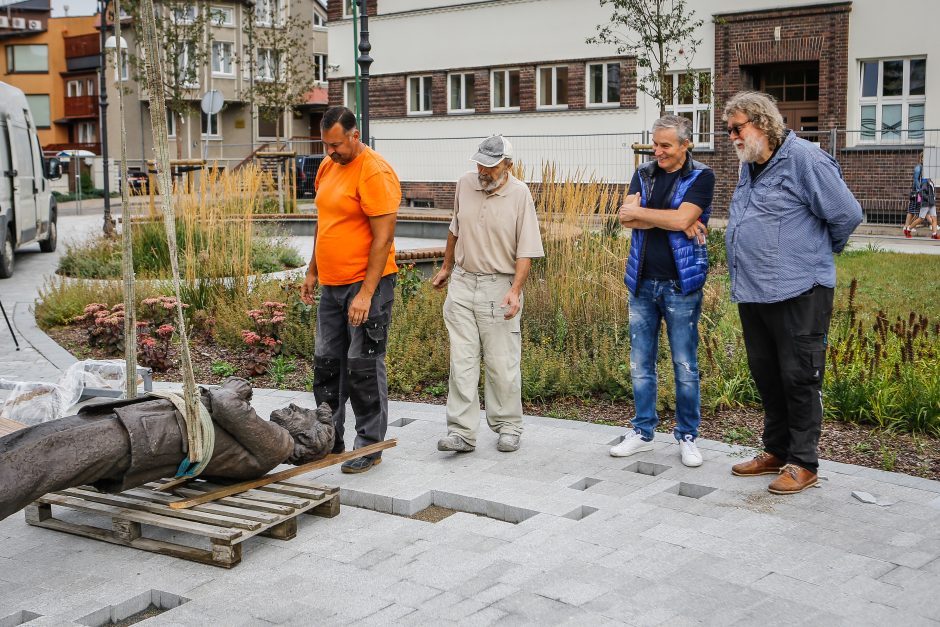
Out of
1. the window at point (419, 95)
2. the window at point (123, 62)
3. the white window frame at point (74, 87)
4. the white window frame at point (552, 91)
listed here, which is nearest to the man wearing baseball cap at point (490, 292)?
the window at point (123, 62)

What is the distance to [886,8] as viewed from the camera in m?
24.0

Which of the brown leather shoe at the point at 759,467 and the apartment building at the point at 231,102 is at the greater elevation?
the apartment building at the point at 231,102

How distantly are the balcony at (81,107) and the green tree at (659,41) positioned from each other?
46.5 meters

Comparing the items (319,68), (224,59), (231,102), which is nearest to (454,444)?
(231,102)

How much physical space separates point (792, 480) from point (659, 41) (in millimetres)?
17010

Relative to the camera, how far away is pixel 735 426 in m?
7.14

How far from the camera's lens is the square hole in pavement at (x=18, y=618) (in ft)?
13.7

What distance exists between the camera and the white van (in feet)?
55.1

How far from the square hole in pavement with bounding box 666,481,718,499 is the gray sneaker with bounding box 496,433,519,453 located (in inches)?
44.0

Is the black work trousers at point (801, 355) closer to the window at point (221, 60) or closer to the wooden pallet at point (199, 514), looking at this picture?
the wooden pallet at point (199, 514)

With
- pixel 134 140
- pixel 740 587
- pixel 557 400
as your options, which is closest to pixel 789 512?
pixel 740 587

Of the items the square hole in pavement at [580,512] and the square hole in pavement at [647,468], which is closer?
the square hole in pavement at [580,512]

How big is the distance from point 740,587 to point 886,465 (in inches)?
87.5

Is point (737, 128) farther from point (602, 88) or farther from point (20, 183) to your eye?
point (602, 88)
